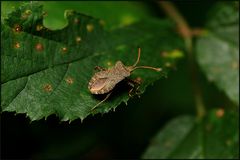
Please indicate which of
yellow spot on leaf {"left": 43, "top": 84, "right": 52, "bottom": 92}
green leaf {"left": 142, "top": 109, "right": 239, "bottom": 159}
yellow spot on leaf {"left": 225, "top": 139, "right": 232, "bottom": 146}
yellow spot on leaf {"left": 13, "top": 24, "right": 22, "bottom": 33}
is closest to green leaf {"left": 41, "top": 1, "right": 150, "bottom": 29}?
yellow spot on leaf {"left": 13, "top": 24, "right": 22, "bottom": 33}

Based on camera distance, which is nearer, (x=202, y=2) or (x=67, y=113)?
(x=67, y=113)

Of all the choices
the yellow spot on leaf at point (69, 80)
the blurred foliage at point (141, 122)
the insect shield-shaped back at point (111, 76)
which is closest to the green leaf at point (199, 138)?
the blurred foliage at point (141, 122)

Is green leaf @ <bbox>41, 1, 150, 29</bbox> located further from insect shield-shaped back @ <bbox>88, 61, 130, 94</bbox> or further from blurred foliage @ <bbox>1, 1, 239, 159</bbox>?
insect shield-shaped back @ <bbox>88, 61, 130, 94</bbox>

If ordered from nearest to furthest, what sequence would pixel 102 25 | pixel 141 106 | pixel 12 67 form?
pixel 12 67 → pixel 102 25 → pixel 141 106

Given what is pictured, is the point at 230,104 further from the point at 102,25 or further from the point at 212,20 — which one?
the point at 102,25

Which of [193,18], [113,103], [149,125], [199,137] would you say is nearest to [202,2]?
[193,18]

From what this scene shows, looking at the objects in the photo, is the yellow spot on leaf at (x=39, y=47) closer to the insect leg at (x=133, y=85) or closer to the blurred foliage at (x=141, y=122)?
the blurred foliage at (x=141, y=122)
